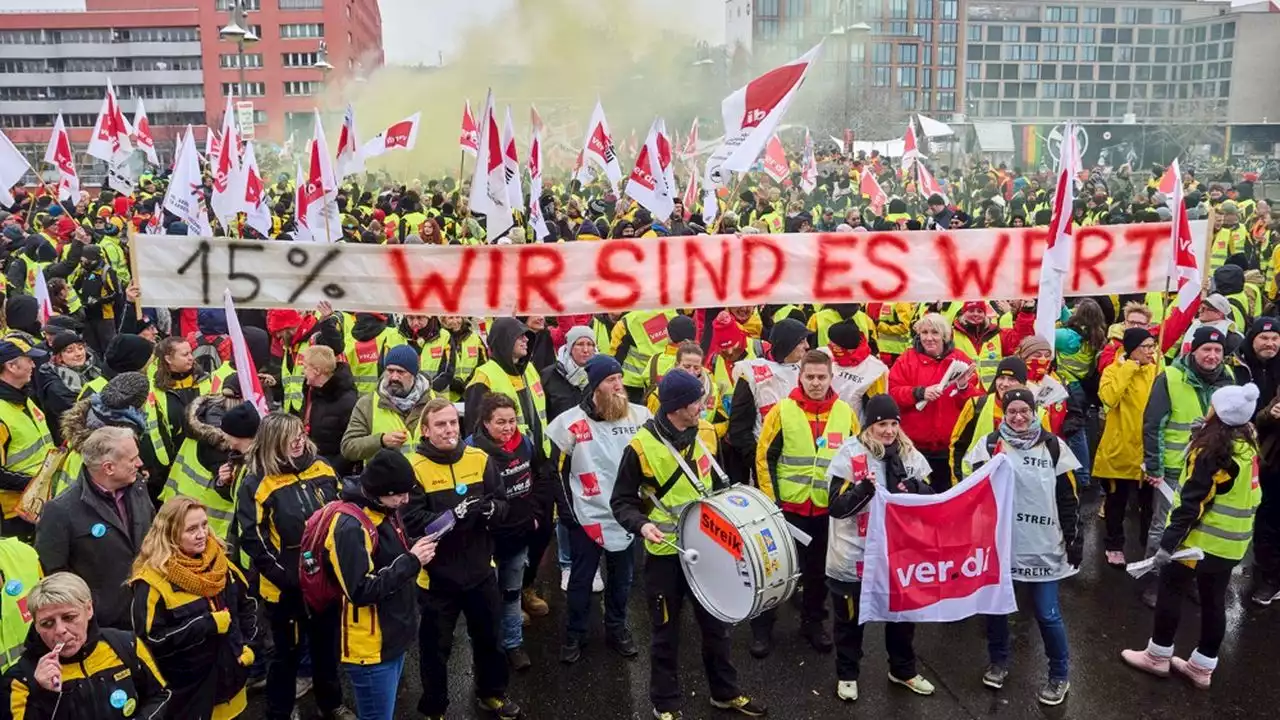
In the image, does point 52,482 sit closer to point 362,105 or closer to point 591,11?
point 362,105

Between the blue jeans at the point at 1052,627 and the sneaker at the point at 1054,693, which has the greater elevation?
the blue jeans at the point at 1052,627

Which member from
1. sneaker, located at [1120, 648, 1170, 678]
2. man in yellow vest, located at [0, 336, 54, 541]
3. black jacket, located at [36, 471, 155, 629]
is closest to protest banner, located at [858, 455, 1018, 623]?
sneaker, located at [1120, 648, 1170, 678]

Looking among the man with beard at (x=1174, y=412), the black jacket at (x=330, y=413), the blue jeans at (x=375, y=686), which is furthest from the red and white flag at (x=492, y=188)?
the man with beard at (x=1174, y=412)

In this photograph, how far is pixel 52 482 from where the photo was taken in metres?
5.20

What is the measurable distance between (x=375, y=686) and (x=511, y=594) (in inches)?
56.2

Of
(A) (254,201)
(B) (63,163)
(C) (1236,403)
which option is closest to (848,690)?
(C) (1236,403)

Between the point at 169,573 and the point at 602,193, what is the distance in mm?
19607

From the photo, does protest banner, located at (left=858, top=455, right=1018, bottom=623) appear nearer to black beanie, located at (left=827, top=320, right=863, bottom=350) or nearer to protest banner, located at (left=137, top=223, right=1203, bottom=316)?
black beanie, located at (left=827, top=320, right=863, bottom=350)

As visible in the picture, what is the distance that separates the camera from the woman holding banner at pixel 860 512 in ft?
17.0

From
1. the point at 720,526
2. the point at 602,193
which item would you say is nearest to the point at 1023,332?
the point at 720,526

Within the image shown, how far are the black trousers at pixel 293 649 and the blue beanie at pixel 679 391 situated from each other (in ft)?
6.28

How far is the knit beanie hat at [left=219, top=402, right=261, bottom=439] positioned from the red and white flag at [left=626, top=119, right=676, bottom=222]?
307 inches

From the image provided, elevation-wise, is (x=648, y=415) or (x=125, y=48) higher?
(x=125, y=48)

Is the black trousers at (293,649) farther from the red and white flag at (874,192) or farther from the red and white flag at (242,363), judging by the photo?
the red and white flag at (874,192)
